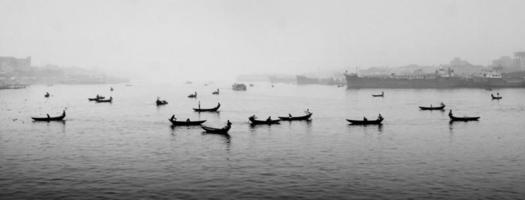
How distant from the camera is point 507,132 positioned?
54.2 metres

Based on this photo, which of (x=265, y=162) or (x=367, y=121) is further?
(x=367, y=121)

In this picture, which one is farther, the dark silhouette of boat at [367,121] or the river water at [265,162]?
the dark silhouette of boat at [367,121]

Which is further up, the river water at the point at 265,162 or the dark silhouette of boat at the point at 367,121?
the dark silhouette of boat at the point at 367,121

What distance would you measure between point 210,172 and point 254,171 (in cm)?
311

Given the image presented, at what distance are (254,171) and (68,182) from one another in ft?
40.2

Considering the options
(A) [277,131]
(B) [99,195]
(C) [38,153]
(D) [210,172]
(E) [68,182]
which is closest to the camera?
(B) [99,195]

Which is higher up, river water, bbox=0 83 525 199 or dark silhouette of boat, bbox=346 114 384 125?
dark silhouette of boat, bbox=346 114 384 125

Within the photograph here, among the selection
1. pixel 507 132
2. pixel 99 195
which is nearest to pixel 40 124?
pixel 99 195

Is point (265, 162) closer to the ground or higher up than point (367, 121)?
closer to the ground

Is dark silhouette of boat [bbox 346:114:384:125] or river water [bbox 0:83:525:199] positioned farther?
dark silhouette of boat [bbox 346:114:384:125]

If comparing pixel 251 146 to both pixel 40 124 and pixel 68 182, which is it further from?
pixel 40 124

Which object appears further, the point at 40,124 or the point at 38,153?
the point at 40,124

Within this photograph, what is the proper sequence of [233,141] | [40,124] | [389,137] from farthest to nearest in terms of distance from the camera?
1. [40,124]
2. [389,137]
3. [233,141]

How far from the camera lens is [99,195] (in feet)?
82.8
